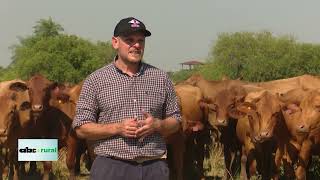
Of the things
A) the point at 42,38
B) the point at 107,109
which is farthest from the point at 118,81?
the point at 42,38

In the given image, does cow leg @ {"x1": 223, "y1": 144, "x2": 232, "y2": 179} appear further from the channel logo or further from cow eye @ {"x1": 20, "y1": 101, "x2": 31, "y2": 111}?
cow eye @ {"x1": 20, "y1": 101, "x2": 31, "y2": 111}

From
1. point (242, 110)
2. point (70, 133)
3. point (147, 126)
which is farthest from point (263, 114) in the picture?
point (147, 126)

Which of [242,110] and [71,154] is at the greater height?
[242,110]

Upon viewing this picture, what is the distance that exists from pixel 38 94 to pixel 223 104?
3.66 meters

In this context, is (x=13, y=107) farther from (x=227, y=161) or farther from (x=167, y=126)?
(x=167, y=126)

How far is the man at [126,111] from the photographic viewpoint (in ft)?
12.0

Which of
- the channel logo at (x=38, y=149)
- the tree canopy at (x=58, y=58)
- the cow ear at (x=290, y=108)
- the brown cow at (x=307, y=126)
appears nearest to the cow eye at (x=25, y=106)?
the channel logo at (x=38, y=149)

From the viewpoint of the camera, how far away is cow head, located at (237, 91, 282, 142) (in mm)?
8672

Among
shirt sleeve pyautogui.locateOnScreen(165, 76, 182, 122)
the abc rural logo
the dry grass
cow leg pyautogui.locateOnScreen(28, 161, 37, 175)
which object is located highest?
shirt sleeve pyautogui.locateOnScreen(165, 76, 182, 122)

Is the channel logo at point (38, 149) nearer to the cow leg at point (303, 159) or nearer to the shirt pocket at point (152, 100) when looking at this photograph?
the cow leg at point (303, 159)

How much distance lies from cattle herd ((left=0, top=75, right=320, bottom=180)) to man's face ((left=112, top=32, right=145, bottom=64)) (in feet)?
16.1

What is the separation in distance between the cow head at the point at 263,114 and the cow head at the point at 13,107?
12.1ft

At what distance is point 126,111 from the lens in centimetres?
368

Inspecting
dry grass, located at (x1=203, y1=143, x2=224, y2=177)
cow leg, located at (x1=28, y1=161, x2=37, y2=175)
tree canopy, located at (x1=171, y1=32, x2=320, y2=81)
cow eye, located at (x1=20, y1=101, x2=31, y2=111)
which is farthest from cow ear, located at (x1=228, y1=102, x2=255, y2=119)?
tree canopy, located at (x1=171, y1=32, x2=320, y2=81)
